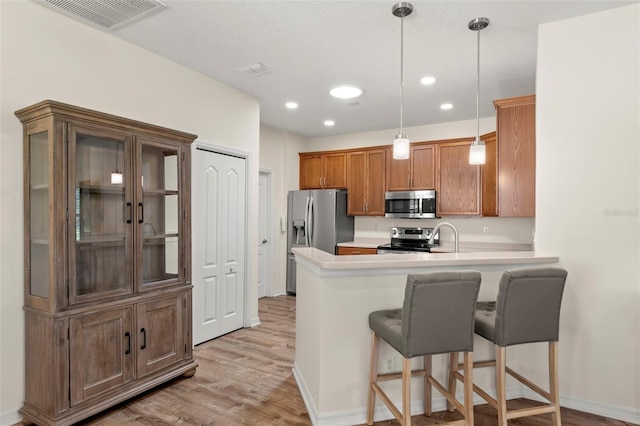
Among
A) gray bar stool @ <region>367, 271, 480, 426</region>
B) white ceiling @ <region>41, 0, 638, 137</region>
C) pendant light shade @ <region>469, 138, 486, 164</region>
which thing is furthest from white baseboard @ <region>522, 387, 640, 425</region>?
A: white ceiling @ <region>41, 0, 638, 137</region>

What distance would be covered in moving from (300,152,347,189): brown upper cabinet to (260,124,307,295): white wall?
8.4 inches

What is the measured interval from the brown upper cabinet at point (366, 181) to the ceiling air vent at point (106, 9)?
3915 mm

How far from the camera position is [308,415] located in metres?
2.49

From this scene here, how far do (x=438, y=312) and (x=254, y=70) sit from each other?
2.82 metres

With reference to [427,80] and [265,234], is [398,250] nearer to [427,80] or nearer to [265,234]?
[265,234]

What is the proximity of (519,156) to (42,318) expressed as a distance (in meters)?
3.80

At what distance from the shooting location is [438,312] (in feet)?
6.39

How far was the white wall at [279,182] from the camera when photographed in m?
5.97

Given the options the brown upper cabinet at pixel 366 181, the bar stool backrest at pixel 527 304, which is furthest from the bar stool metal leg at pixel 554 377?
the brown upper cabinet at pixel 366 181

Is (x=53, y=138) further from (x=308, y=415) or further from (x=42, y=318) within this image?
(x=308, y=415)

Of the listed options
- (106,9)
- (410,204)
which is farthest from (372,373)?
(410,204)

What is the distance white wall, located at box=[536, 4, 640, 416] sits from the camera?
2.48 m

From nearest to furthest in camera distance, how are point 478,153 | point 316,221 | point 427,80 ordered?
1. point 478,153
2. point 427,80
3. point 316,221

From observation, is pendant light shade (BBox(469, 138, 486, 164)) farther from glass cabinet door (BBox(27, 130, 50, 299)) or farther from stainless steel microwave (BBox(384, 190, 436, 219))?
glass cabinet door (BBox(27, 130, 50, 299))
